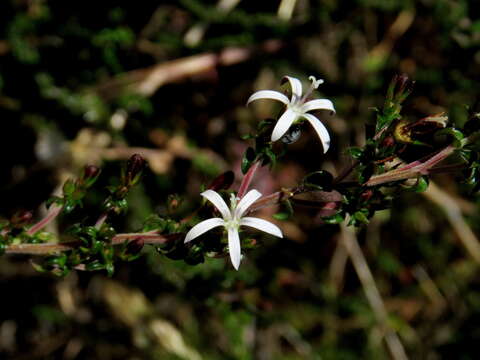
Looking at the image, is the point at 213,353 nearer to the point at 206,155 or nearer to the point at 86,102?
the point at 206,155

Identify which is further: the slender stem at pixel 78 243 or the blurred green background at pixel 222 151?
the blurred green background at pixel 222 151

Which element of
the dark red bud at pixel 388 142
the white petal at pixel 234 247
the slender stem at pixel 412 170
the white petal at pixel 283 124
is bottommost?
the white petal at pixel 234 247

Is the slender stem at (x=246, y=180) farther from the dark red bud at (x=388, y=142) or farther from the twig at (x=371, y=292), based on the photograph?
the twig at (x=371, y=292)

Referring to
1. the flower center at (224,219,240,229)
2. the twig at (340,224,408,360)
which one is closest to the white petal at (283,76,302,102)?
the flower center at (224,219,240,229)

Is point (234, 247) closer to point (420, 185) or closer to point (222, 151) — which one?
point (420, 185)

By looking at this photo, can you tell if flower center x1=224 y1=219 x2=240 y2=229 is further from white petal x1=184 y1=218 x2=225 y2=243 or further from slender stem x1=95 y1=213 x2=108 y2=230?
slender stem x1=95 y1=213 x2=108 y2=230

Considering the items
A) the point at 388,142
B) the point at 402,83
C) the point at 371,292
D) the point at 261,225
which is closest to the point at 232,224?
the point at 261,225

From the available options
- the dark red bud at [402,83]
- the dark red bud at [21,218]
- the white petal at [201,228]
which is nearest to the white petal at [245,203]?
the white petal at [201,228]
